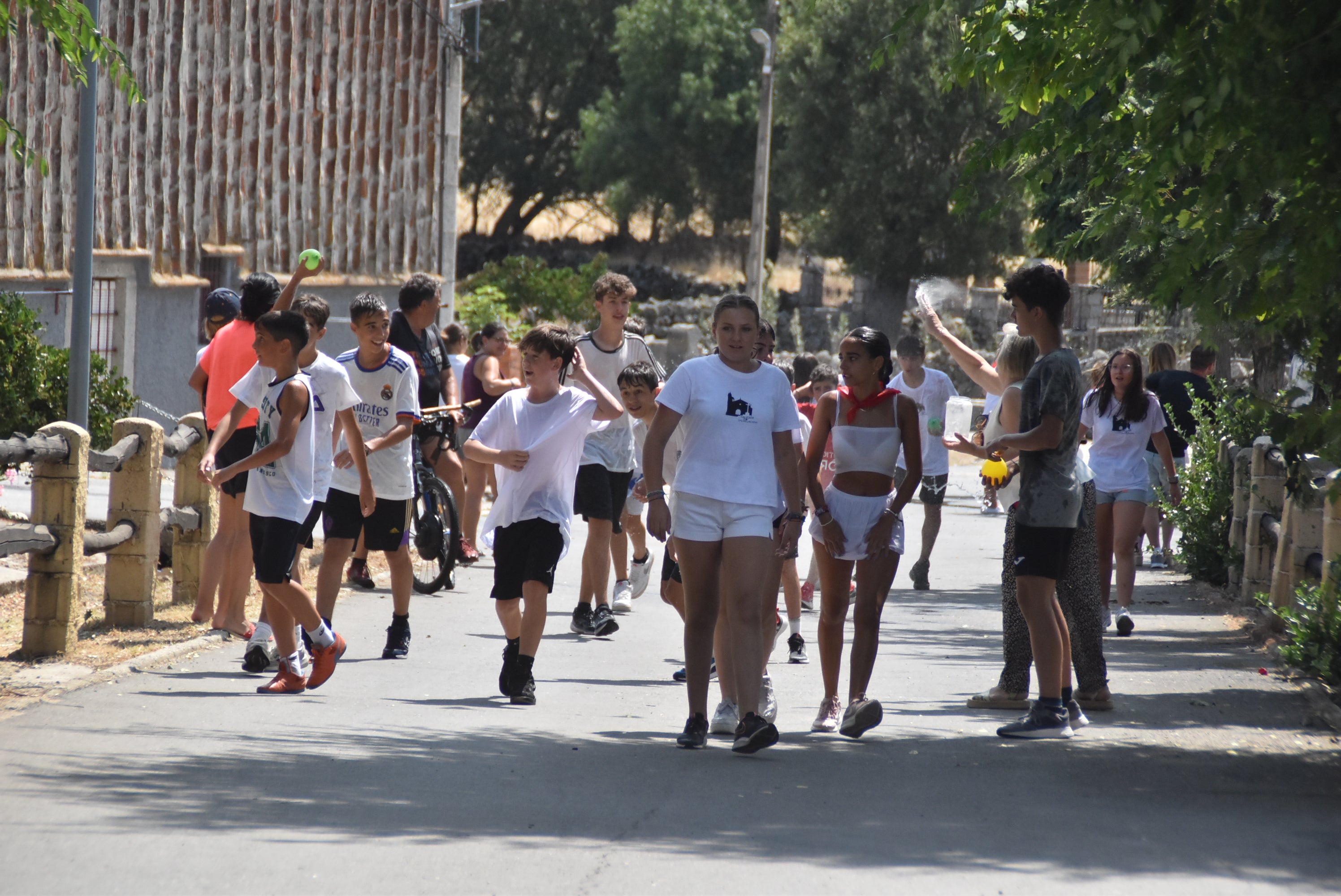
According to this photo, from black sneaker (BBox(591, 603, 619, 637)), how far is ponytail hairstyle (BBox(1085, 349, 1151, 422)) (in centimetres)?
354

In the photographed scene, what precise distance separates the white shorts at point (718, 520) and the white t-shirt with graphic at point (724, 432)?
32 millimetres

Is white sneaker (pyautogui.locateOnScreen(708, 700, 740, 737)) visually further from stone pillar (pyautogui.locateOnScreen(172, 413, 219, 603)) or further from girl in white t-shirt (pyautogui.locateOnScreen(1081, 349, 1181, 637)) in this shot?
stone pillar (pyautogui.locateOnScreen(172, 413, 219, 603))

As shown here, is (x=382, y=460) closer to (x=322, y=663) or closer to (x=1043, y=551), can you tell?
(x=322, y=663)

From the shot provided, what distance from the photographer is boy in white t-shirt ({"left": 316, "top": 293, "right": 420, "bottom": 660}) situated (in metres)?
8.04

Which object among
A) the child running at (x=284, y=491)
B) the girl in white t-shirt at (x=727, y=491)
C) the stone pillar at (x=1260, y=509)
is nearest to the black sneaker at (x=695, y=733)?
the girl in white t-shirt at (x=727, y=491)

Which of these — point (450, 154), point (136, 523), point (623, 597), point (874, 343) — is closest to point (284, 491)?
point (136, 523)

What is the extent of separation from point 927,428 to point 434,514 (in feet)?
12.6

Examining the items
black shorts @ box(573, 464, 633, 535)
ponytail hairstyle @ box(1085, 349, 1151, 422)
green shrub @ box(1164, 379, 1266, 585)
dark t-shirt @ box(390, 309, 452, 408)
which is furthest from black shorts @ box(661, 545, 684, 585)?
green shrub @ box(1164, 379, 1266, 585)

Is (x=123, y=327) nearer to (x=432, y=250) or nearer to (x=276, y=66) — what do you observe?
(x=276, y=66)

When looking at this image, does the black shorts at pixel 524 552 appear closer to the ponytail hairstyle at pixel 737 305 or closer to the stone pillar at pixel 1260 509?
the ponytail hairstyle at pixel 737 305

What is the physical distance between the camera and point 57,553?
7676 millimetres

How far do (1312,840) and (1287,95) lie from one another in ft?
8.28

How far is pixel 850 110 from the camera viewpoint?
40.3 m

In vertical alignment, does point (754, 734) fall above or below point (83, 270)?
below
